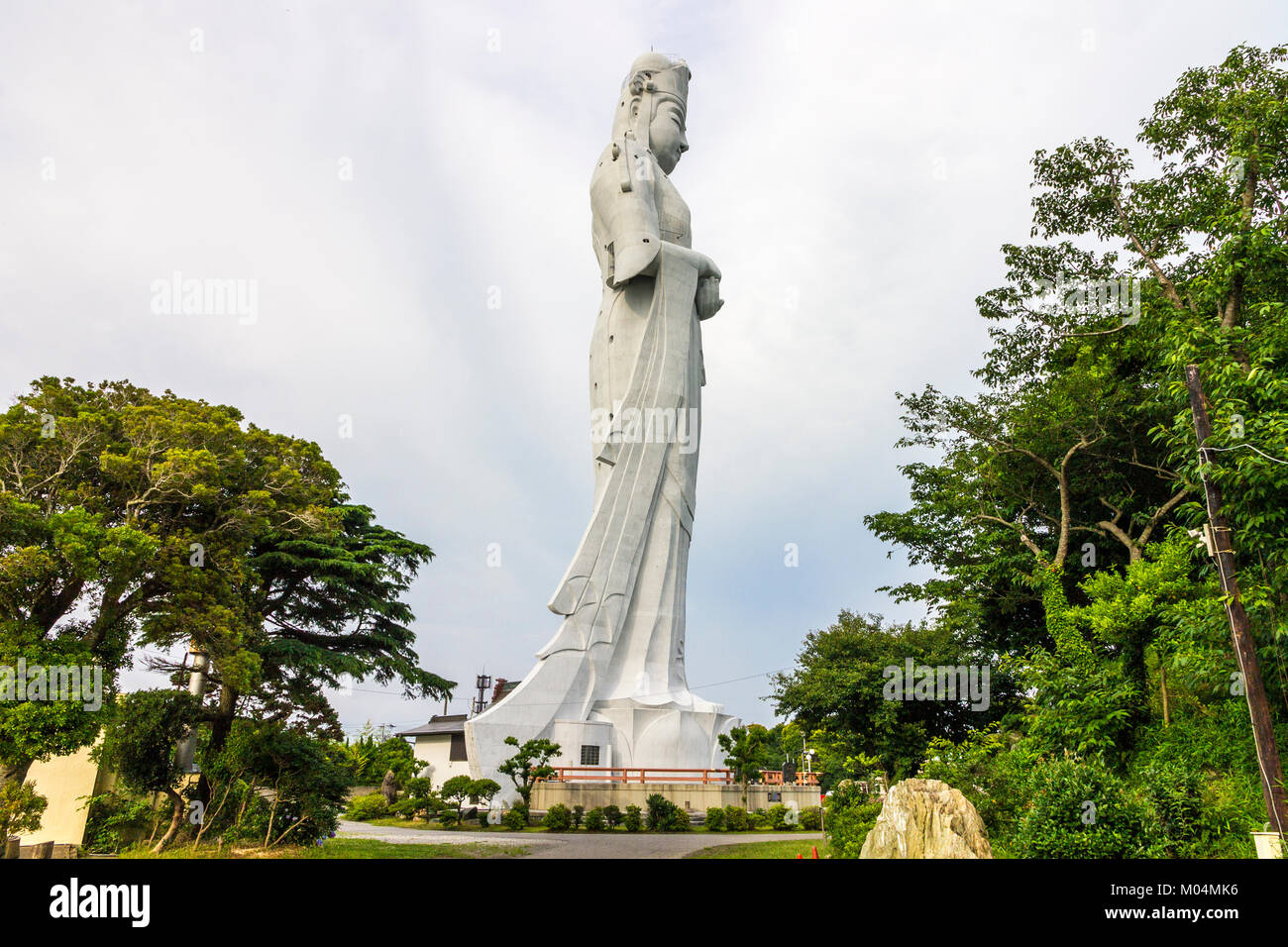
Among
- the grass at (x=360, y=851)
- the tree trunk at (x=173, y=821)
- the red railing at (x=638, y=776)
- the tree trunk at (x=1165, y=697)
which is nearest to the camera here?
the grass at (x=360, y=851)

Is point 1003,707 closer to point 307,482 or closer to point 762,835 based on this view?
point 762,835

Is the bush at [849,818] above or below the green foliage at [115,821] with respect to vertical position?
above

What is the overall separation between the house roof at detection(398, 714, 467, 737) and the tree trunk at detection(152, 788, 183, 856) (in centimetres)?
1913

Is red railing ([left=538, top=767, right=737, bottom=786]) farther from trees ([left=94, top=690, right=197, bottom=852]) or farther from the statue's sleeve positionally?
the statue's sleeve

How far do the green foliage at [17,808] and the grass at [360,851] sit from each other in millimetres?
1157

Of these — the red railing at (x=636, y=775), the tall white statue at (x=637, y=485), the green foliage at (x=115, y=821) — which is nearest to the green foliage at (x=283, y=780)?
the green foliage at (x=115, y=821)

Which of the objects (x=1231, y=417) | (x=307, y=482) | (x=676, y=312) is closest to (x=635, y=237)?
(x=676, y=312)

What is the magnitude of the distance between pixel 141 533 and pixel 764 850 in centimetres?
A: 800

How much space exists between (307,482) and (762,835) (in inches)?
343

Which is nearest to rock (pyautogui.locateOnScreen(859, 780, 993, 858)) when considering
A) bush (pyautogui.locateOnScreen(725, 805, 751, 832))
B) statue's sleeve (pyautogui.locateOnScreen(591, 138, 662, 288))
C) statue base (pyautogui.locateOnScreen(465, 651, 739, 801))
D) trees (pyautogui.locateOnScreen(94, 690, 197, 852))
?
bush (pyautogui.locateOnScreen(725, 805, 751, 832))

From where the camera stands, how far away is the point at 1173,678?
10945 mm

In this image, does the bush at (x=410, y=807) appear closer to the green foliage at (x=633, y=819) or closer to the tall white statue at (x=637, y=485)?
the tall white statue at (x=637, y=485)

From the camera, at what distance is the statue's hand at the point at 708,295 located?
59.4 feet

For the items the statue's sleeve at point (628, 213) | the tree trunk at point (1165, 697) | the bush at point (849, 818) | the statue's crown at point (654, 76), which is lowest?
the bush at point (849, 818)
